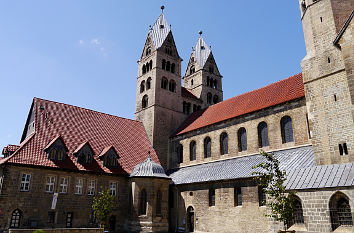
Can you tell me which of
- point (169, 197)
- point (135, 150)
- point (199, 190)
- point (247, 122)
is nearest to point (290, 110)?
point (247, 122)

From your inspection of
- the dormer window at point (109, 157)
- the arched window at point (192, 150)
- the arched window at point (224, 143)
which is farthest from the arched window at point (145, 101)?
the arched window at point (224, 143)

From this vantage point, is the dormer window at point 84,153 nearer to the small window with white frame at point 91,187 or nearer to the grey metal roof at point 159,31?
the small window with white frame at point 91,187

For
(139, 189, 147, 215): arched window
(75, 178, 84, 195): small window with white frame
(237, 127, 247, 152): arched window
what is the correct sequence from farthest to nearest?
(237, 127, 247, 152): arched window → (139, 189, 147, 215): arched window → (75, 178, 84, 195): small window with white frame

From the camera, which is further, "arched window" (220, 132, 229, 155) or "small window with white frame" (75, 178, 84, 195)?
"arched window" (220, 132, 229, 155)

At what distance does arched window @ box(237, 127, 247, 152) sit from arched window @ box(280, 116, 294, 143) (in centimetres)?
388

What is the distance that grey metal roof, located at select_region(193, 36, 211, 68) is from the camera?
48.2 meters

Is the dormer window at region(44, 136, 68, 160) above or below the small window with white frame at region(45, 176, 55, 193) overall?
above

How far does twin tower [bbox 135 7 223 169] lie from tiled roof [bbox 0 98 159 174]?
2332 mm

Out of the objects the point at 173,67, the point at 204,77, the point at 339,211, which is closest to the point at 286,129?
the point at 339,211

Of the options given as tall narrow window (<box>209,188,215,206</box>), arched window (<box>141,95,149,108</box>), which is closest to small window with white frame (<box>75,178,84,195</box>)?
tall narrow window (<box>209,188,215,206</box>)

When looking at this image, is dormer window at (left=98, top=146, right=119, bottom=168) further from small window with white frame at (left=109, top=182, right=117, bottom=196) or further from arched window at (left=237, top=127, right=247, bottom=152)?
arched window at (left=237, top=127, right=247, bottom=152)

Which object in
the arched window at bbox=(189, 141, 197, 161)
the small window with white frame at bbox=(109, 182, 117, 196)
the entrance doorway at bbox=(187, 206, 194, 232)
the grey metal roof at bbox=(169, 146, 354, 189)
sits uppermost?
the arched window at bbox=(189, 141, 197, 161)

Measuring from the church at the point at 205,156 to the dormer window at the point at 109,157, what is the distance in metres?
0.11

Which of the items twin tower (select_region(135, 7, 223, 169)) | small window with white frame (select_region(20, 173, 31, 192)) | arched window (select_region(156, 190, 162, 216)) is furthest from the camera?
twin tower (select_region(135, 7, 223, 169))
